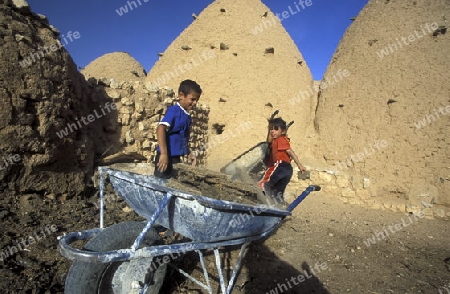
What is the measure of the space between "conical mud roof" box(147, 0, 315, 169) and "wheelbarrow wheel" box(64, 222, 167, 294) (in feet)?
19.7

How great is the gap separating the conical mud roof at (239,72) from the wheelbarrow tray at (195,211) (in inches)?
234

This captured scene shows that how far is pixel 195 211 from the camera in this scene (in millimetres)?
1740

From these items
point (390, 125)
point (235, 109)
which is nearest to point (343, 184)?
point (390, 125)

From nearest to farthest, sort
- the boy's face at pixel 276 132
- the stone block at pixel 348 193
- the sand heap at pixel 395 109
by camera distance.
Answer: the boy's face at pixel 276 132 → the sand heap at pixel 395 109 → the stone block at pixel 348 193

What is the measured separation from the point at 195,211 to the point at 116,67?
14788mm

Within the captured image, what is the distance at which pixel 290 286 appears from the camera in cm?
268

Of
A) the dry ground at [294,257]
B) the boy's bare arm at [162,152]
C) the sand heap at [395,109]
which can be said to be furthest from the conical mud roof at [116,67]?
the boy's bare arm at [162,152]

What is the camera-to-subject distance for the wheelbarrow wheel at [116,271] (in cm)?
159

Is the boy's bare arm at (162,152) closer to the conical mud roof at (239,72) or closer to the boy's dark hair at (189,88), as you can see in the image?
the boy's dark hair at (189,88)

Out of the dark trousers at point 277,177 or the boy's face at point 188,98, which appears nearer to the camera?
the boy's face at point 188,98

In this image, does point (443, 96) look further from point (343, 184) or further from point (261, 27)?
point (261, 27)

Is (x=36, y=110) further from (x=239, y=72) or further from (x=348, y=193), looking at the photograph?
(x=348, y=193)

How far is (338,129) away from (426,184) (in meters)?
2.60

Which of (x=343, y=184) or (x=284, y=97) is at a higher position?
(x=284, y=97)
